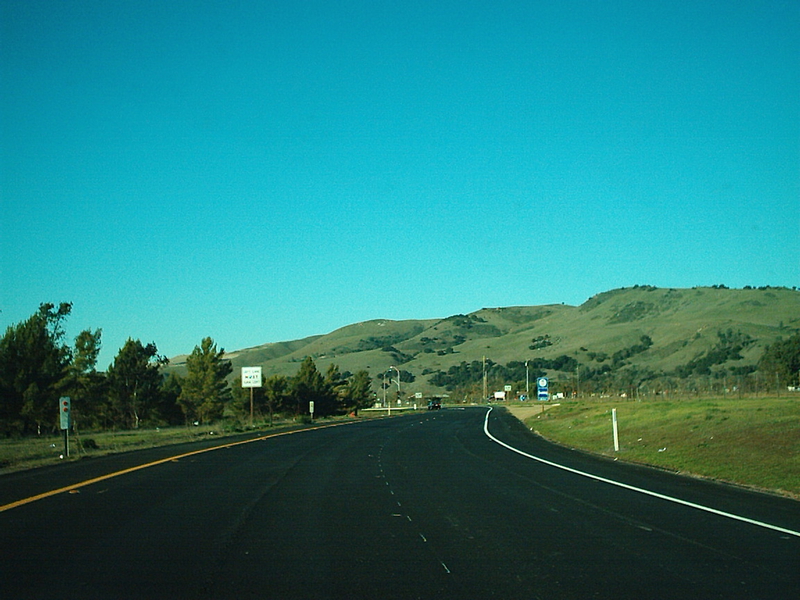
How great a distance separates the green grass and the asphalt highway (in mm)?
1355

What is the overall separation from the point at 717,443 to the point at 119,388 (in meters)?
68.8

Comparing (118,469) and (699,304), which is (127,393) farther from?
(699,304)

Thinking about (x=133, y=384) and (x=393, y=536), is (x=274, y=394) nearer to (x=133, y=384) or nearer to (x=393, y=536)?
(x=133, y=384)

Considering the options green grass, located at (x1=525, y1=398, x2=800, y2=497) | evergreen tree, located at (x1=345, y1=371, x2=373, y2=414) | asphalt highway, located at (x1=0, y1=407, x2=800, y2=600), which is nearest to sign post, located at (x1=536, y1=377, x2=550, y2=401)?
green grass, located at (x1=525, y1=398, x2=800, y2=497)

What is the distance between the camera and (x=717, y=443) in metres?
24.3

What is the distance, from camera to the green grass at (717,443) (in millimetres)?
18516

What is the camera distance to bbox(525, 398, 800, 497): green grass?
60.7 ft

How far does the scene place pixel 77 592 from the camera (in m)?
7.71

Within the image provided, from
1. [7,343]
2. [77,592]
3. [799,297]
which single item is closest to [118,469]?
[77,592]

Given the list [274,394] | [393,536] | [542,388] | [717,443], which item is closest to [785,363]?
[542,388]

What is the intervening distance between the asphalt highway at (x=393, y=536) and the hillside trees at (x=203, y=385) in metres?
67.5

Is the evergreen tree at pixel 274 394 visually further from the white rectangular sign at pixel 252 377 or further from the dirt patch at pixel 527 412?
the dirt patch at pixel 527 412

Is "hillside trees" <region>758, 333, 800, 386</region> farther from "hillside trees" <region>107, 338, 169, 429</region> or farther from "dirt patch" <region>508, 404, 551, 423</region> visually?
"hillside trees" <region>107, 338, 169, 429</region>

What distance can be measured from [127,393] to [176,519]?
7434cm
